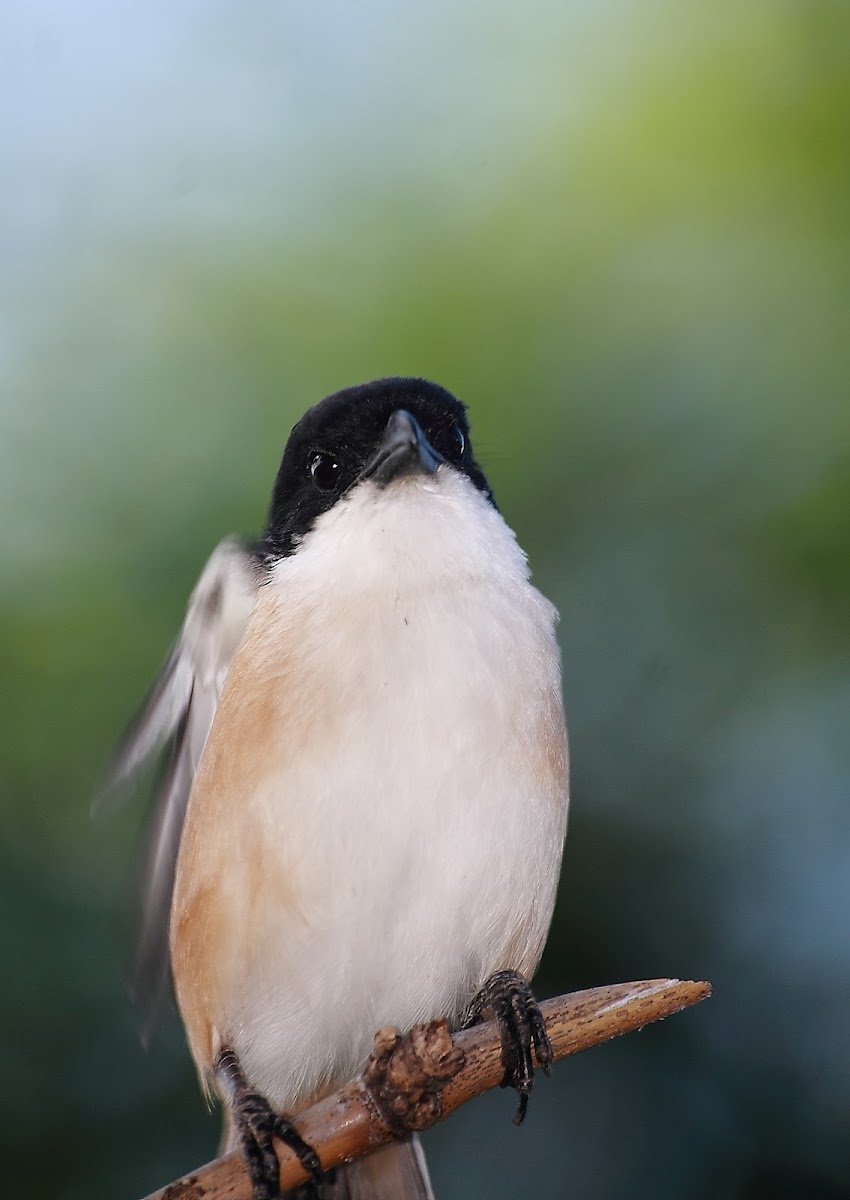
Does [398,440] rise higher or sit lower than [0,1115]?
higher

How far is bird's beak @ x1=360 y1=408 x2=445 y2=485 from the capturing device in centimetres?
175

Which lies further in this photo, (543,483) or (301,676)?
(543,483)

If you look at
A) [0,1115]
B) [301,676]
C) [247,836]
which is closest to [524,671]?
[301,676]

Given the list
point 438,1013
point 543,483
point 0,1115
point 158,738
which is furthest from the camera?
point 543,483

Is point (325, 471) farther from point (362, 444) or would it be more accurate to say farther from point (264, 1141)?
point (264, 1141)

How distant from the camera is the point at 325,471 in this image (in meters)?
1.87

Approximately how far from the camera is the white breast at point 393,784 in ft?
5.43

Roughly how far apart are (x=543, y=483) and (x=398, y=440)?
84 centimetres

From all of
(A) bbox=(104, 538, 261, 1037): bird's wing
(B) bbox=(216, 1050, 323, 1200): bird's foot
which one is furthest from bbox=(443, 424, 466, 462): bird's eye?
(B) bbox=(216, 1050, 323, 1200): bird's foot

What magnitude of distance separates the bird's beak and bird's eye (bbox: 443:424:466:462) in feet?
0.44

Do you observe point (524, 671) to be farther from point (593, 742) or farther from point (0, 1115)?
point (0, 1115)

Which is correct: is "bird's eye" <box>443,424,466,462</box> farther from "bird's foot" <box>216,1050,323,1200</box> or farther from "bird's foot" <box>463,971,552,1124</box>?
"bird's foot" <box>216,1050,323,1200</box>

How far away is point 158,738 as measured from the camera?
6.94ft

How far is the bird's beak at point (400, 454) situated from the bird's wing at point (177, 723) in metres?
0.32
